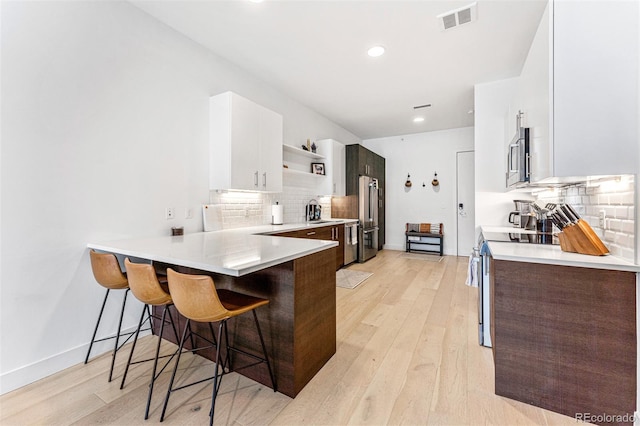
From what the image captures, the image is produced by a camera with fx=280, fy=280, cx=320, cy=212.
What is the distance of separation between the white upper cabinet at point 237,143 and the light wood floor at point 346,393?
166cm

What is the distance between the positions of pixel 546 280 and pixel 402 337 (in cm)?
124

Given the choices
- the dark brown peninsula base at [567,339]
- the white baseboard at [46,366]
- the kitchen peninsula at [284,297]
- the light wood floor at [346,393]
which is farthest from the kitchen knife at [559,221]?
the white baseboard at [46,366]

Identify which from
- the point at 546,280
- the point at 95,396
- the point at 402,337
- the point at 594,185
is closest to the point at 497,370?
the point at 546,280

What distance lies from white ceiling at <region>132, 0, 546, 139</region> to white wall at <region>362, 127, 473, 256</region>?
1932mm

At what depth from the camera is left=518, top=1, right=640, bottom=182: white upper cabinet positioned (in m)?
1.32

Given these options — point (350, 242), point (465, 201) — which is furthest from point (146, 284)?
point (465, 201)

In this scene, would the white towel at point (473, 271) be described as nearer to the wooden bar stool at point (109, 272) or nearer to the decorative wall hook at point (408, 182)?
the wooden bar stool at point (109, 272)

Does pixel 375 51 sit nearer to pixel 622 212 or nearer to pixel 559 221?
pixel 559 221

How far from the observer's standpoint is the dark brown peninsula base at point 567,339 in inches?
53.3

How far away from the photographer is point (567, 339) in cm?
146

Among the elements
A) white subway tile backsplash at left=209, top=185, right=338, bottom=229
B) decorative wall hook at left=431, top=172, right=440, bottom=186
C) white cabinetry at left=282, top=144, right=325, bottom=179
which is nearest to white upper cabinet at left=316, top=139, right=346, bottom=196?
white cabinetry at left=282, top=144, right=325, bottom=179

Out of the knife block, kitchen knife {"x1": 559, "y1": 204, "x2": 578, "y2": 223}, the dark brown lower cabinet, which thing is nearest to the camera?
the knife block

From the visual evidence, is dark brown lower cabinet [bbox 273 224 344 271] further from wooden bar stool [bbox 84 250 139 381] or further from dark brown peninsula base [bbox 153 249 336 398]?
wooden bar stool [bbox 84 250 139 381]

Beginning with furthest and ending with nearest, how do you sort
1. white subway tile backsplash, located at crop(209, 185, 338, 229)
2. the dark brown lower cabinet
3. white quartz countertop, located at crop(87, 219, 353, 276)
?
1. the dark brown lower cabinet
2. white subway tile backsplash, located at crop(209, 185, 338, 229)
3. white quartz countertop, located at crop(87, 219, 353, 276)
